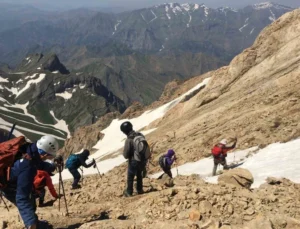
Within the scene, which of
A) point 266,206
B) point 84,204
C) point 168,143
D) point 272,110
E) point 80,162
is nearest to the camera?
point 266,206

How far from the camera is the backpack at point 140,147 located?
46.0ft

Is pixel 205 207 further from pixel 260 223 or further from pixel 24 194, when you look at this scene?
pixel 24 194

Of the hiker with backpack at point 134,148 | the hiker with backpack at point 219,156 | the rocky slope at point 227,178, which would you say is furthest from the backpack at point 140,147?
the hiker with backpack at point 219,156

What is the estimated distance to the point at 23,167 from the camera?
923cm

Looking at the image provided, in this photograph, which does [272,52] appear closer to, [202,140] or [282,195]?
[202,140]

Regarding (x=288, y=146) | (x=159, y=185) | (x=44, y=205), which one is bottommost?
(x=288, y=146)

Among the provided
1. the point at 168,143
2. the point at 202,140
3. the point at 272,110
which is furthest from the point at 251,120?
the point at 168,143

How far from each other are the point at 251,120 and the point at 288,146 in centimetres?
618

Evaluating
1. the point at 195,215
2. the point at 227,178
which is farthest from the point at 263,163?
the point at 195,215

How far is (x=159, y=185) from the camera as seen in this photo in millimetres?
17078

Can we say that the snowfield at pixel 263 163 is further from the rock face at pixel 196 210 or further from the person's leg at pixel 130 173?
the person's leg at pixel 130 173

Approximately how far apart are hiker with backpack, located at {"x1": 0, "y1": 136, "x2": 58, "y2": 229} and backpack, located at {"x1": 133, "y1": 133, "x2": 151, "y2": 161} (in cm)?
468

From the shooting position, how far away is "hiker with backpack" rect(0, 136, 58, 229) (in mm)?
9211

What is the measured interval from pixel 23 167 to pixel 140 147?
18.5 ft
